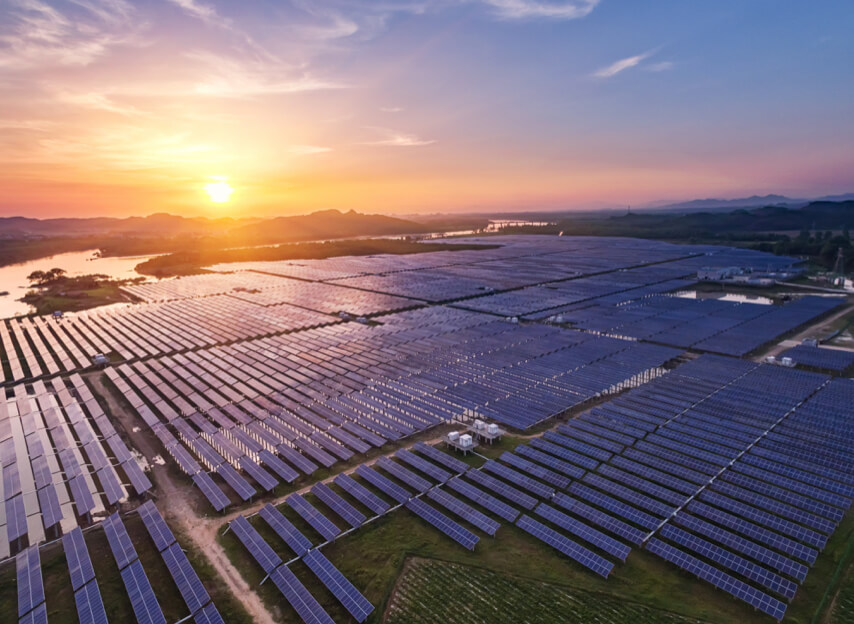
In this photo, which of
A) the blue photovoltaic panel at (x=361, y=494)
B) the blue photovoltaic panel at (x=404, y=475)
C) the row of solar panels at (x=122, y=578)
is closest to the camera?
the row of solar panels at (x=122, y=578)

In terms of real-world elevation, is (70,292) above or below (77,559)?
above

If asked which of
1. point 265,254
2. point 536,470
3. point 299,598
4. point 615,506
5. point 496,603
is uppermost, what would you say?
point 265,254

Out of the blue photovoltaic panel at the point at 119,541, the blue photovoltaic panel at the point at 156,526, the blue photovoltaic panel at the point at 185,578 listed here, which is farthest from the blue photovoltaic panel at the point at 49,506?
the blue photovoltaic panel at the point at 185,578

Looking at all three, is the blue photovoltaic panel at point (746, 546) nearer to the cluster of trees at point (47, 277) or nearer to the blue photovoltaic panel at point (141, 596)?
the blue photovoltaic panel at point (141, 596)

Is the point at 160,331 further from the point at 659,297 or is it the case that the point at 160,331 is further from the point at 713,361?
the point at 659,297

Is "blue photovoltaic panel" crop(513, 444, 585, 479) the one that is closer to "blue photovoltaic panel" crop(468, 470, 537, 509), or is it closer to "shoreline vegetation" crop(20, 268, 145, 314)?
"blue photovoltaic panel" crop(468, 470, 537, 509)

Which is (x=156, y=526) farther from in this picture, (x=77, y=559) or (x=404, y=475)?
(x=404, y=475)

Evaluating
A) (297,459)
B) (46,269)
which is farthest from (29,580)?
(46,269)

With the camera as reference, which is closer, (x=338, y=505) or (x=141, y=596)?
(x=141, y=596)
